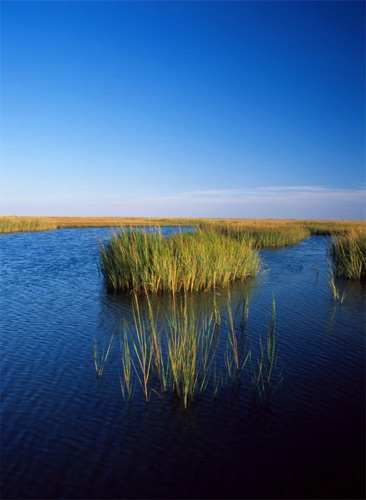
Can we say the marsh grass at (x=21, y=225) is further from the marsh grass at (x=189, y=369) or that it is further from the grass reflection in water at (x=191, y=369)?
the marsh grass at (x=189, y=369)

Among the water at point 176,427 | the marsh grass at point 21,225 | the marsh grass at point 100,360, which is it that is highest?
the marsh grass at point 21,225

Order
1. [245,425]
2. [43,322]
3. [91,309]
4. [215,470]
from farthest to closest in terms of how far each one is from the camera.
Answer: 1. [91,309]
2. [43,322]
3. [245,425]
4. [215,470]

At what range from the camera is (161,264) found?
12297 millimetres

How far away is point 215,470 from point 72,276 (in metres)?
13.4

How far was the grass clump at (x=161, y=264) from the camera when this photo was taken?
12.4 m

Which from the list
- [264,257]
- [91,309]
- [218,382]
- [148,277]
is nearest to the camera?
[218,382]

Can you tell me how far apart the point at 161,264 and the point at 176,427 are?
770 cm

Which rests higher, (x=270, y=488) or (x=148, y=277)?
(x=148, y=277)

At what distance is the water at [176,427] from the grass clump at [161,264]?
361 centimetres

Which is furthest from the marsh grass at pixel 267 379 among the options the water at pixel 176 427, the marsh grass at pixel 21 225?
the marsh grass at pixel 21 225

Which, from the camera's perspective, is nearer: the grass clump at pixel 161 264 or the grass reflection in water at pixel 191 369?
the grass reflection in water at pixel 191 369

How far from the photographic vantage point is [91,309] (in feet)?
35.4

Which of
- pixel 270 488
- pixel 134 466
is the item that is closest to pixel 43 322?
pixel 134 466

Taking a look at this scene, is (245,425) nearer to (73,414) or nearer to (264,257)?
(73,414)
